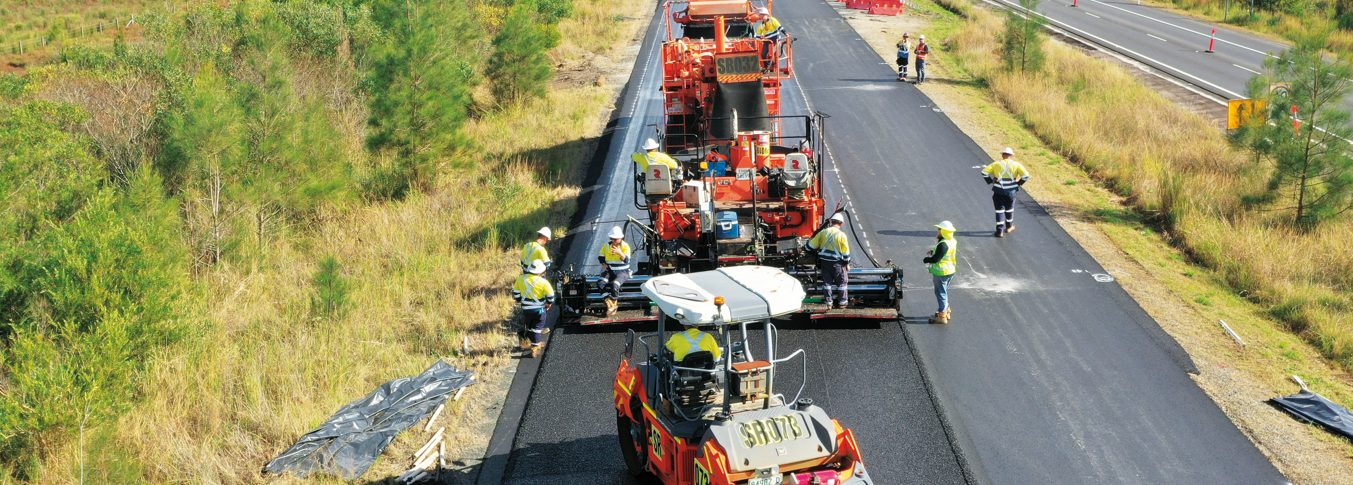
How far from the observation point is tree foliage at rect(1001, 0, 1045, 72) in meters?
29.3

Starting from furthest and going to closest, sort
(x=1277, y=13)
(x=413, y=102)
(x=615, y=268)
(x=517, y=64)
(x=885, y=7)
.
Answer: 1. (x=1277, y=13)
2. (x=885, y=7)
3. (x=517, y=64)
4. (x=413, y=102)
5. (x=615, y=268)

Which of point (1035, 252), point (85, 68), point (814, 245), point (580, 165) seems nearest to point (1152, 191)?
point (1035, 252)

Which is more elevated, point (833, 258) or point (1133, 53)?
point (833, 258)

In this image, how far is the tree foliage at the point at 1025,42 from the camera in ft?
96.1

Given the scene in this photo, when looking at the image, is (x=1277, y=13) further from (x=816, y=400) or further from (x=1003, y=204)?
(x=816, y=400)

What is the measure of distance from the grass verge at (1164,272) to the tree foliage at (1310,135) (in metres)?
1.37

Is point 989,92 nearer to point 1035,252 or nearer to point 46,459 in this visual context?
point 1035,252

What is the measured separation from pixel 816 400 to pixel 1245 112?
10.9m

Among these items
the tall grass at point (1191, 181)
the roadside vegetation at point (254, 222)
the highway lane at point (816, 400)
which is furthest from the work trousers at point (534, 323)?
the tall grass at point (1191, 181)

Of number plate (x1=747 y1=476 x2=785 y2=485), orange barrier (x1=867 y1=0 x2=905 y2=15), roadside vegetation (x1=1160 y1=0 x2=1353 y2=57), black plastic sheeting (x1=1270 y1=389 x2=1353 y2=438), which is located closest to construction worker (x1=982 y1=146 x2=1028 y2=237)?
black plastic sheeting (x1=1270 y1=389 x2=1353 y2=438)

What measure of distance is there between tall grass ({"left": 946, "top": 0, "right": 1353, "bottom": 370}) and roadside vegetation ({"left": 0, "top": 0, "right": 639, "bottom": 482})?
34.1 feet

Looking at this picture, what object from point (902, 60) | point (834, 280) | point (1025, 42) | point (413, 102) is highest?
point (413, 102)

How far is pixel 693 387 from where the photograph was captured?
8.80m

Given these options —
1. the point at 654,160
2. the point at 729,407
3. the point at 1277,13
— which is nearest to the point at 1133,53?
the point at 1277,13
